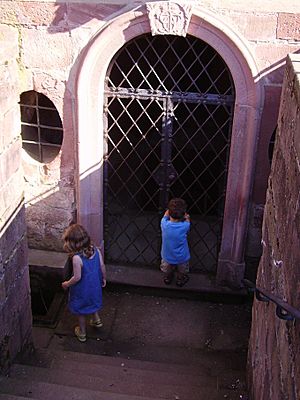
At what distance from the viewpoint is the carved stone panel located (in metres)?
5.27

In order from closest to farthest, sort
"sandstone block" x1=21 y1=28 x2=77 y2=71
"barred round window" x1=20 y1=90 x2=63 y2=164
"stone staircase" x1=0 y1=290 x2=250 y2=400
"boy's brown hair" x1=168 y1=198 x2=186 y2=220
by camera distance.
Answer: "stone staircase" x1=0 y1=290 x2=250 y2=400, "sandstone block" x1=21 y1=28 x2=77 y2=71, "boy's brown hair" x1=168 y1=198 x2=186 y2=220, "barred round window" x1=20 y1=90 x2=63 y2=164

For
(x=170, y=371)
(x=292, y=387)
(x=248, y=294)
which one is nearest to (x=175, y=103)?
(x=248, y=294)

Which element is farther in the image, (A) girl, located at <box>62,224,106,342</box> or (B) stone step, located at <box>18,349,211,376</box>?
(B) stone step, located at <box>18,349,211,376</box>

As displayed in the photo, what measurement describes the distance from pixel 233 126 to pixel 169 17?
123 centimetres

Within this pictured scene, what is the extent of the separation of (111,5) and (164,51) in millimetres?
721

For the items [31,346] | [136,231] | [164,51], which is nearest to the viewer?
[31,346]

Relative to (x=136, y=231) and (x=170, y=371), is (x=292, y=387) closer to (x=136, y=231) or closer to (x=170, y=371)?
(x=170, y=371)

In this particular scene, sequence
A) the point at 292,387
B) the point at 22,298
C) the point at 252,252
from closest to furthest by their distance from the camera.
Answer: the point at 292,387, the point at 22,298, the point at 252,252

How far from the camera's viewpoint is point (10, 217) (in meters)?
4.36

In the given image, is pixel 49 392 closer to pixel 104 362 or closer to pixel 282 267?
pixel 104 362

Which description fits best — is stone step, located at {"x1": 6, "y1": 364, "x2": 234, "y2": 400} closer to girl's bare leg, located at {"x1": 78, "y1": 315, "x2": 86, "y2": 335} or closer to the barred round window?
girl's bare leg, located at {"x1": 78, "y1": 315, "x2": 86, "y2": 335}

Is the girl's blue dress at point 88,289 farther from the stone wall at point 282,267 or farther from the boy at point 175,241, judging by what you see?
the stone wall at point 282,267

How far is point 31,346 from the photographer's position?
5.22 meters

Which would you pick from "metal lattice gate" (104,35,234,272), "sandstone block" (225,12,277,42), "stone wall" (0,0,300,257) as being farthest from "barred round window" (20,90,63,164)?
"sandstone block" (225,12,277,42)
